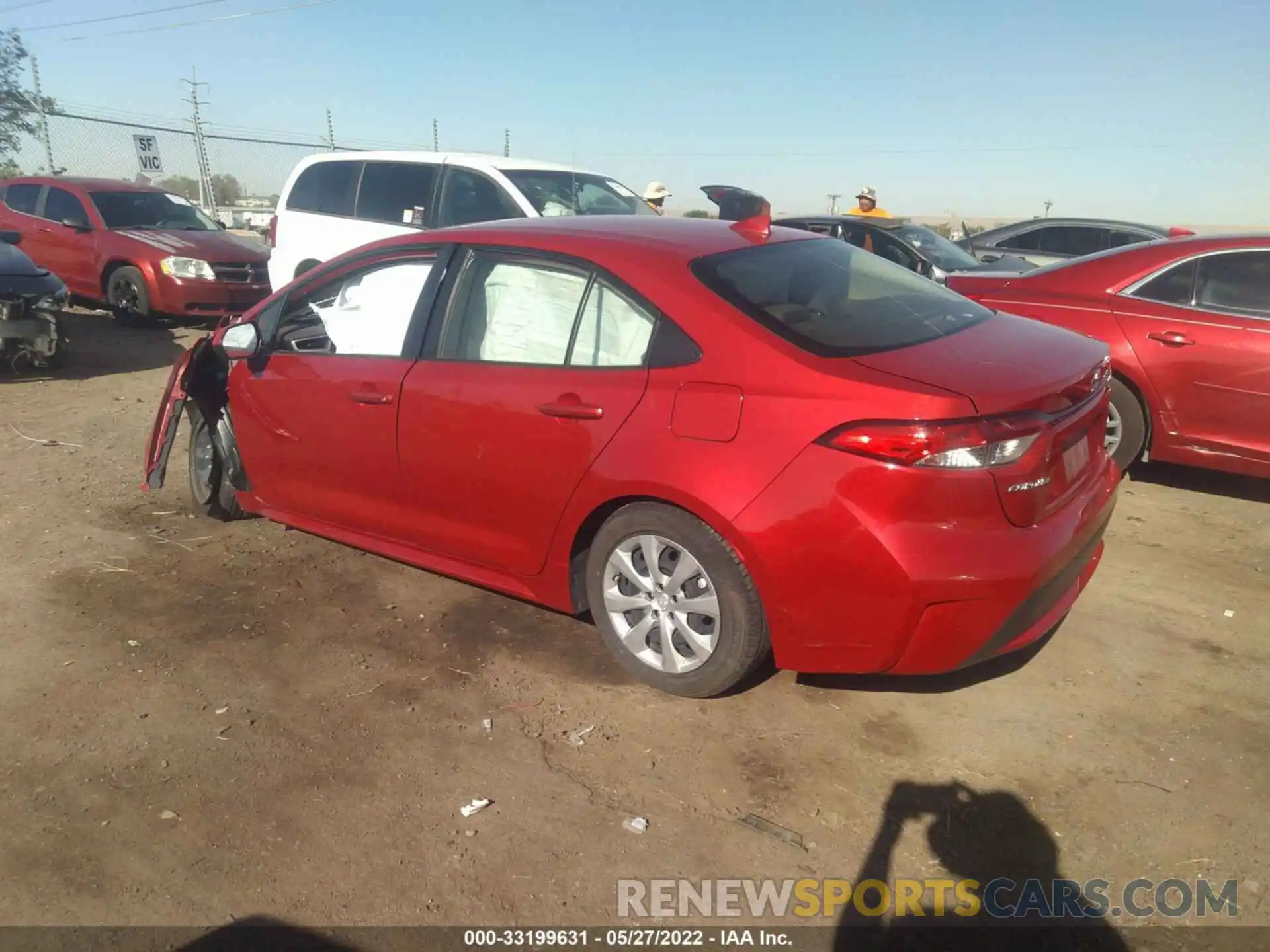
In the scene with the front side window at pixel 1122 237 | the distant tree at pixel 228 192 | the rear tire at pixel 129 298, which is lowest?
the distant tree at pixel 228 192

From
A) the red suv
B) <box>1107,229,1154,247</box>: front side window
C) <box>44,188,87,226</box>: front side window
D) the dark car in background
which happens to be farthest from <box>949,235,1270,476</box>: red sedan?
<box>44,188,87,226</box>: front side window

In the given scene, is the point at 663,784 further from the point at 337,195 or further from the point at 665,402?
the point at 337,195

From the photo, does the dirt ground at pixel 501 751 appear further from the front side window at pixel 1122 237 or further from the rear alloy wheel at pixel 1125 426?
the front side window at pixel 1122 237

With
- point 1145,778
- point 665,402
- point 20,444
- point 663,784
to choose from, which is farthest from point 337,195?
point 1145,778

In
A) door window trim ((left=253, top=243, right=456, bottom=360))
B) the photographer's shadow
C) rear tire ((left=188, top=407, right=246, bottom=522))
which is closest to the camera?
the photographer's shadow

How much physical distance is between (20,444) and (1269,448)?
25.4ft

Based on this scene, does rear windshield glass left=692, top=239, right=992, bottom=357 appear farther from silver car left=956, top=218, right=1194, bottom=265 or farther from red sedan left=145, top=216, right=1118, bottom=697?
silver car left=956, top=218, right=1194, bottom=265

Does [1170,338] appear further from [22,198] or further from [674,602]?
[22,198]

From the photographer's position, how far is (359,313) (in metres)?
4.20

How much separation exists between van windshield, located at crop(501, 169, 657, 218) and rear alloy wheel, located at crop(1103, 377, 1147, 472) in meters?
4.98

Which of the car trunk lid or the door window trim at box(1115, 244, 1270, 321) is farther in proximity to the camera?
the door window trim at box(1115, 244, 1270, 321)

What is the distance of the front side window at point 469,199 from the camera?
844cm

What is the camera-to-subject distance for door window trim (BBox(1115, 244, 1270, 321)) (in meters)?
5.17

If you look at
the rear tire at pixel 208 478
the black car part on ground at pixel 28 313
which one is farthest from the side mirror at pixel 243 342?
the black car part on ground at pixel 28 313
